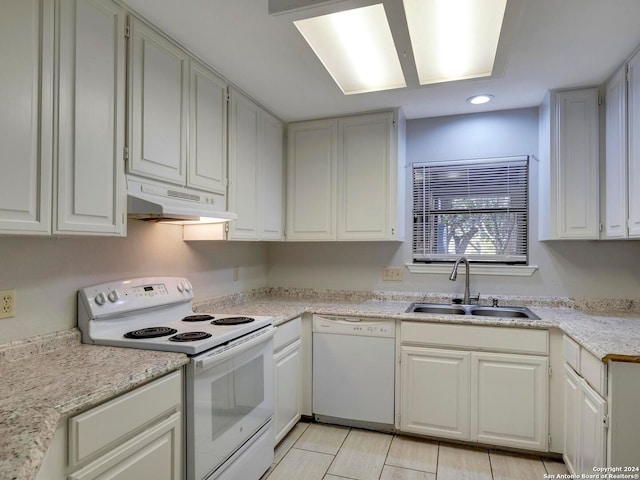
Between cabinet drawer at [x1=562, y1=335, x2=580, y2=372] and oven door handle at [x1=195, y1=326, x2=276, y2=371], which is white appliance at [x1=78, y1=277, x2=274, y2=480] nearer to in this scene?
oven door handle at [x1=195, y1=326, x2=276, y2=371]

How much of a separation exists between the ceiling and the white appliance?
1288 mm

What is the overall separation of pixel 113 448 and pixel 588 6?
251cm

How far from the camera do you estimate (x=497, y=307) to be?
2770 mm

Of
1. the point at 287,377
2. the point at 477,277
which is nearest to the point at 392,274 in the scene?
the point at 477,277

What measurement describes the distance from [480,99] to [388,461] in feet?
8.03

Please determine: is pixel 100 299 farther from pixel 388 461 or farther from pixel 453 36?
pixel 453 36

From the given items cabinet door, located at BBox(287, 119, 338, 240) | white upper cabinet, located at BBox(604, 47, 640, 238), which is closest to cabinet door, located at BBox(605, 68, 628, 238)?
white upper cabinet, located at BBox(604, 47, 640, 238)

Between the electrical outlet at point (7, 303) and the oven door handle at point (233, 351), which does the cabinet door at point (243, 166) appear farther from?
the electrical outlet at point (7, 303)

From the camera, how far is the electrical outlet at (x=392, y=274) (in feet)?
10.1

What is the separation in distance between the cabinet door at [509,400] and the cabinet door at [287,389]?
1142 millimetres

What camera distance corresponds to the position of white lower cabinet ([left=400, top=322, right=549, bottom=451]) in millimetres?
2242

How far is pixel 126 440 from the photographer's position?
1.26 metres

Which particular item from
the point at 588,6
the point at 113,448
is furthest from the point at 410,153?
the point at 113,448

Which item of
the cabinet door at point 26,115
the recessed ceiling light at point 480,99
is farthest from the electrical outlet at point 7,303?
the recessed ceiling light at point 480,99
